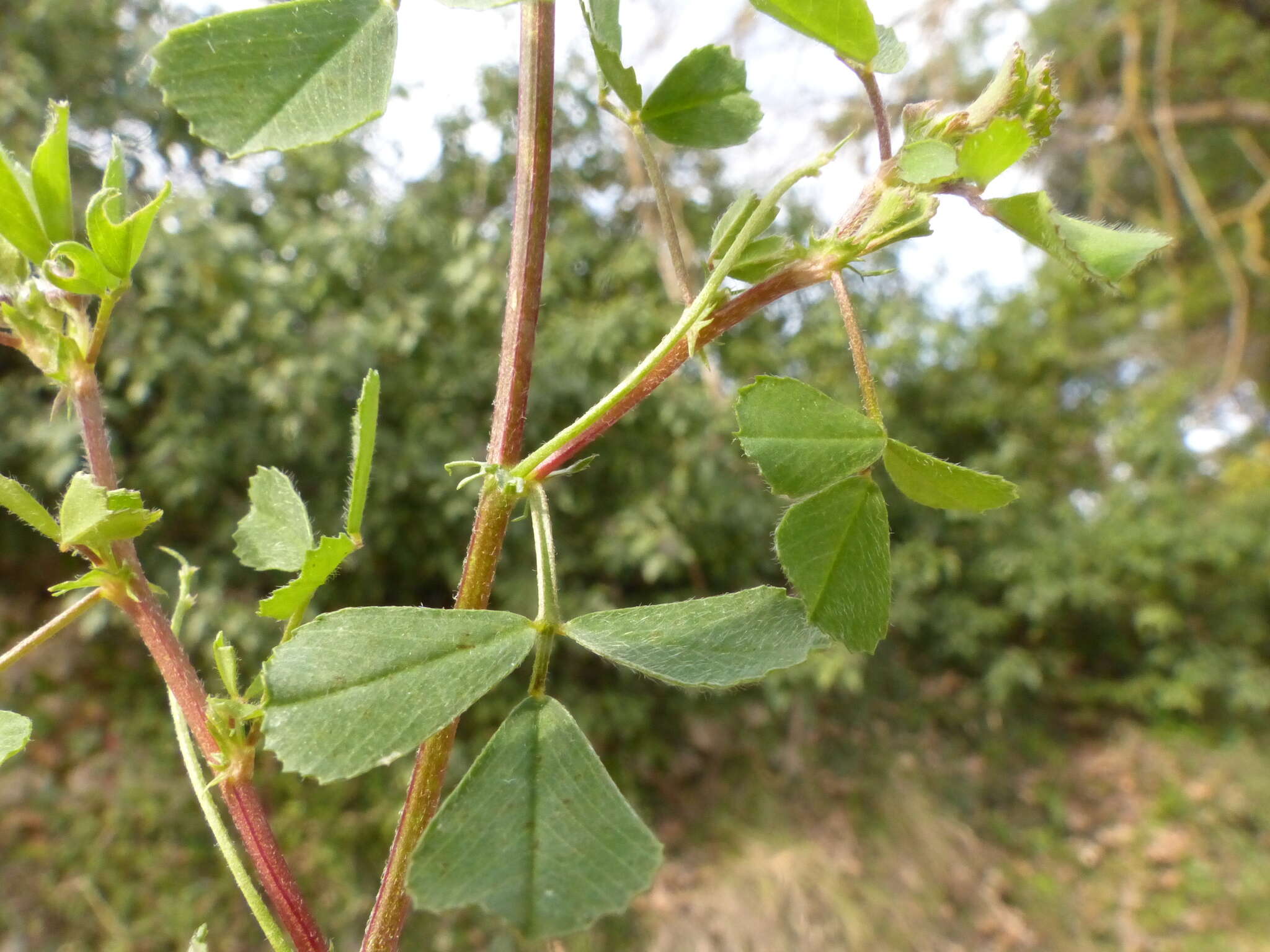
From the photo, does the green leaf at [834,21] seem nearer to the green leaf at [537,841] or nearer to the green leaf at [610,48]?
the green leaf at [610,48]

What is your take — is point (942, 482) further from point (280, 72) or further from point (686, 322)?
point (280, 72)

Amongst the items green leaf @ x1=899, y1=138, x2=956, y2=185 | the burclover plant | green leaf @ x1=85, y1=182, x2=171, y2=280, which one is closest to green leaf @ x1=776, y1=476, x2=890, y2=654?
the burclover plant

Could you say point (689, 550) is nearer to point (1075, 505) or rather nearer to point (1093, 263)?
point (1093, 263)

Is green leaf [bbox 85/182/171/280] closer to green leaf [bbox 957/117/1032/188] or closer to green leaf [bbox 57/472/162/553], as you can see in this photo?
green leaf [bbox 57/472/162/553]

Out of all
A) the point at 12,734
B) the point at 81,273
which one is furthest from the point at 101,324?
the point at 12,734

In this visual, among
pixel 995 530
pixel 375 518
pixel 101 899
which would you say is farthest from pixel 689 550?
pixel 995 530

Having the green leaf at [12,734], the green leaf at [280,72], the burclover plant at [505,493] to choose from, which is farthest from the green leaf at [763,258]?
the green leaf at [12,734]
